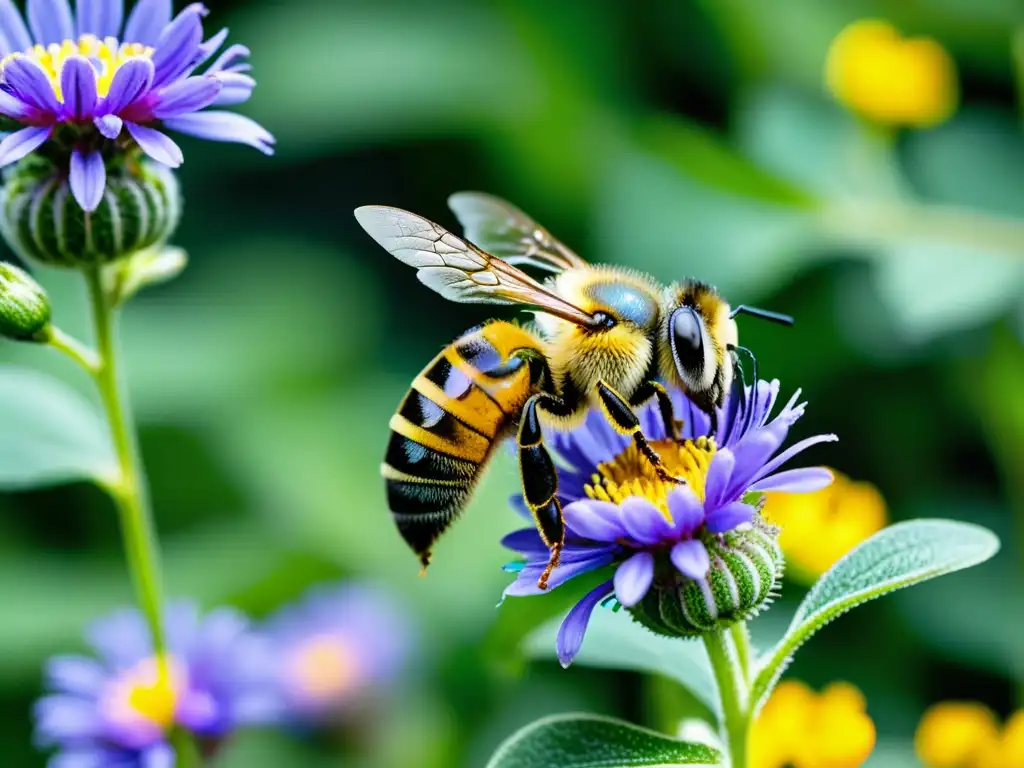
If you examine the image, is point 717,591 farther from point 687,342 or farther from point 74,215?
point 74,215

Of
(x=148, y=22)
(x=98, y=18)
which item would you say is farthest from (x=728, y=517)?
(x=98, y=18)

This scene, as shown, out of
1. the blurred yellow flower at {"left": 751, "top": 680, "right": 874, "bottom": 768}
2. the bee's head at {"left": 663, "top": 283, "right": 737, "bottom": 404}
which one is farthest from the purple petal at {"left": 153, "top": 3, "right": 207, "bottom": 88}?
the blurred yellow flower at {"left": 751, "top": 680, "right": 874, "bottom": 768}

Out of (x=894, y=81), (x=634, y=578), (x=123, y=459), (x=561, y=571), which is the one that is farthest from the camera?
(x=894, y=81)

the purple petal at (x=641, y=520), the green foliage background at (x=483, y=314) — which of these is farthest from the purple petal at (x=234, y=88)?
the green foliage background at (x=483, y=314)

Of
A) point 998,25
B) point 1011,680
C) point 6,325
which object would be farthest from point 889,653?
point 6,325

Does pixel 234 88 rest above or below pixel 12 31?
below

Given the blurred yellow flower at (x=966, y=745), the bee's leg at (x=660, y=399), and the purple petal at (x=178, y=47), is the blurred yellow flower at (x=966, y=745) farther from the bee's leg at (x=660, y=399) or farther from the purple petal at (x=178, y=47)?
the purple petal at (x=178, y=47)
